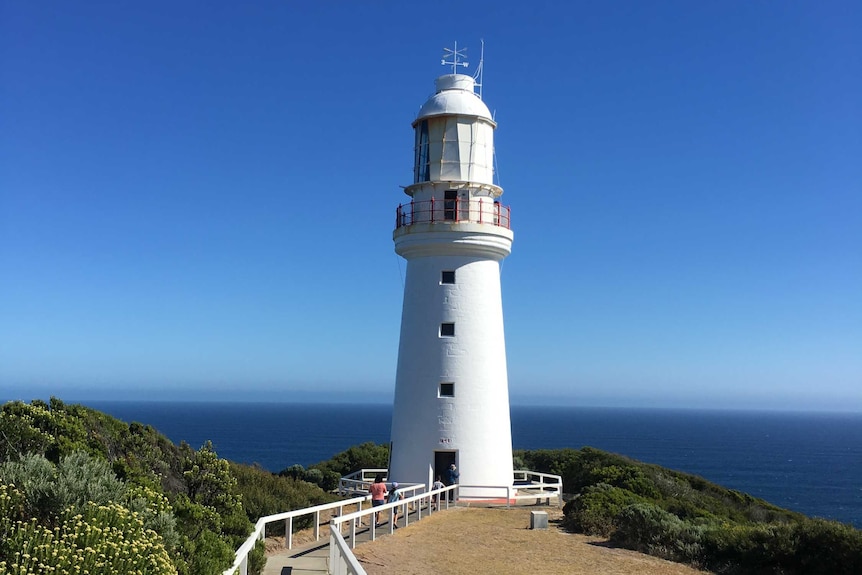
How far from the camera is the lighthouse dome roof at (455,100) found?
20.8 meters

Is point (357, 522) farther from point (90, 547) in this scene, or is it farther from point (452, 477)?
point (90, 547)

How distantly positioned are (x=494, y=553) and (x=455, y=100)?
12.5 meters

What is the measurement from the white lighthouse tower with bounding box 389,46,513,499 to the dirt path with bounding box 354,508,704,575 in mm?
3661

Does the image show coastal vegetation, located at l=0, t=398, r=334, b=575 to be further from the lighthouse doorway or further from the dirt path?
the lighthouse doorway

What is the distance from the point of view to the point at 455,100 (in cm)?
2098

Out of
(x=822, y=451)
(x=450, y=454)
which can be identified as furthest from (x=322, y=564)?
(x=822, y=451)

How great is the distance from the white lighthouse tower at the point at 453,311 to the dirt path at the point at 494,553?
3.66 m

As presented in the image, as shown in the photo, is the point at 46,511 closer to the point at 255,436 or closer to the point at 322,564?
the point at 322,564

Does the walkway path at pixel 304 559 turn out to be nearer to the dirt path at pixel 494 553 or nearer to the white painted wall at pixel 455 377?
the dirt path at pixel 494 553

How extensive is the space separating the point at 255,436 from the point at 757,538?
423ft

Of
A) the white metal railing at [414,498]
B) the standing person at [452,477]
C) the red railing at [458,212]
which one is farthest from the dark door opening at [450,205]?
the white metal railing at [414,498]

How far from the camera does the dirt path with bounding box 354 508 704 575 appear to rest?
1165cm

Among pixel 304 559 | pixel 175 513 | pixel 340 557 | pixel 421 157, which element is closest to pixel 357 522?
pixel 304 559

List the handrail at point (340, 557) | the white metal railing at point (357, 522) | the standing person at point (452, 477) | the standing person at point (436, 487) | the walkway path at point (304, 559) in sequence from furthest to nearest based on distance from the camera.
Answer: the standing person at point (452, 477)
the standing person at point (436, 487)
the walkway path at point (304, 559)
the white metal railing at point (357, 522)
the handrail at point (340, 557)
